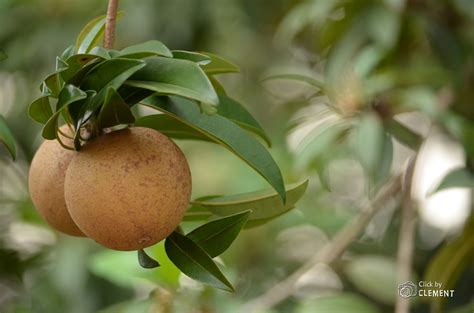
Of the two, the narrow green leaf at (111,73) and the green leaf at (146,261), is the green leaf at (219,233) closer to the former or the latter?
the green leaf at (146,261)

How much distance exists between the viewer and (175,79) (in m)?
0.58

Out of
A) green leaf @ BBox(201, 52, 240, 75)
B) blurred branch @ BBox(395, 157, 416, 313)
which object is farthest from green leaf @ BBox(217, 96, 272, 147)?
blurred branch @ BBox(395, 157, 416, 313)

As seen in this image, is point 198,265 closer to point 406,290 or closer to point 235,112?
point 235,112

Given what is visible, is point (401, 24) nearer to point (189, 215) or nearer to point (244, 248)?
point (244, 248)

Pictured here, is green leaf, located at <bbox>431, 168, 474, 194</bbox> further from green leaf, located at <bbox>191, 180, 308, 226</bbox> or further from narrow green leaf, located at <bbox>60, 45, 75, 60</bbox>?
narrow green leaf, located at <bbox>60, 45, 75, 60</bbox>

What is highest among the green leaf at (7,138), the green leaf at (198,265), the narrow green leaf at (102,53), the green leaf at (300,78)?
the narrow green leaf at (102,53)

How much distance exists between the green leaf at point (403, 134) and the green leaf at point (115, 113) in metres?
0.77

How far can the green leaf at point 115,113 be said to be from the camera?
1.95 ft

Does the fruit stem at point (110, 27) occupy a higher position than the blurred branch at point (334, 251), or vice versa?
the fruit stem at point (110, 27)

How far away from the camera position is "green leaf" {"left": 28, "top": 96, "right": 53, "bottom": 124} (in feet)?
2.07

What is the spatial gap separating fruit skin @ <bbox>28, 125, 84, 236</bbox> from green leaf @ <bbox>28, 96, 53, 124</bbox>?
2cm

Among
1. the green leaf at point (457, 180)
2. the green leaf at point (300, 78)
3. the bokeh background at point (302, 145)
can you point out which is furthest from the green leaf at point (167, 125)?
the green leaf at point (300, 78)

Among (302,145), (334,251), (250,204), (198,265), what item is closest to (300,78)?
(302,145)

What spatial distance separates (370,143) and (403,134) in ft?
0.49
